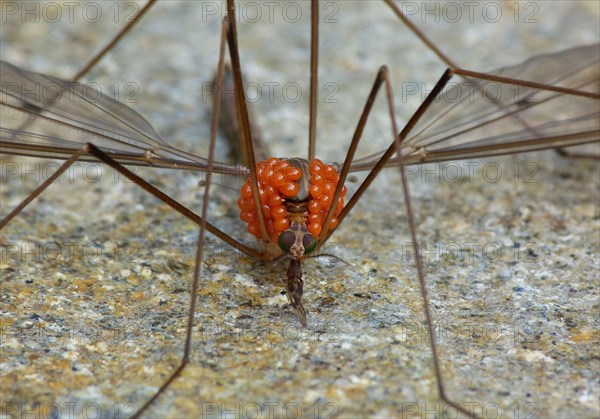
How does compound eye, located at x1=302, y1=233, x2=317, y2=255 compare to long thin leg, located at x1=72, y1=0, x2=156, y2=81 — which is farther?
long thin leg, located at x1=72, y1=0, x2=156, y2=81

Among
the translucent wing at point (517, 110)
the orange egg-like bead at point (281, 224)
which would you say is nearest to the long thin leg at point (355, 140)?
the orange egg-like bead at point (281, 224)

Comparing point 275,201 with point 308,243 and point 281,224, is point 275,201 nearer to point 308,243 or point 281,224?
point 281,224

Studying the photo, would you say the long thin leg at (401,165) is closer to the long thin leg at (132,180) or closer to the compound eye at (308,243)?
the compound eye at (308,243)

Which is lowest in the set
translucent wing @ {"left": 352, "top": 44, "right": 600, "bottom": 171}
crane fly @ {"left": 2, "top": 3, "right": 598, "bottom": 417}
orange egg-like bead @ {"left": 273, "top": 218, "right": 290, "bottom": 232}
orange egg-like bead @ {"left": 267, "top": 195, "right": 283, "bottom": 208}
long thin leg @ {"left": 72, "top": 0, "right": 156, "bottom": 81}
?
crane fly @ {"left": 2, "top": 3, "right": 598, "bottom": 417}

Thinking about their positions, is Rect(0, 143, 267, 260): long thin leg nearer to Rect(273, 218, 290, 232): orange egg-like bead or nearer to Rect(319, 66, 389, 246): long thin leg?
Rect(273, 218, 290, 232): orange egg-like bead

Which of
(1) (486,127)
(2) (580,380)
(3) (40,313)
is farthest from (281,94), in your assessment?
(2) (580,380)

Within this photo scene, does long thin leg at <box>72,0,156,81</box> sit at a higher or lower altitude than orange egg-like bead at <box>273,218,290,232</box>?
higher

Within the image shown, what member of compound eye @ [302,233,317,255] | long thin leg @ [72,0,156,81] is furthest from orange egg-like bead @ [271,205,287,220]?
long thin leg @ [72,0,156,81]

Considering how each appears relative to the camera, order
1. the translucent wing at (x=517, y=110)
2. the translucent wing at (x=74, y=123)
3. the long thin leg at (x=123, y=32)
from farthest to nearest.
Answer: the long thin leg at (x=123, y=32) < the translucent wing at (x=517, y=110) < the translucent wing at (x=74, y=123)
